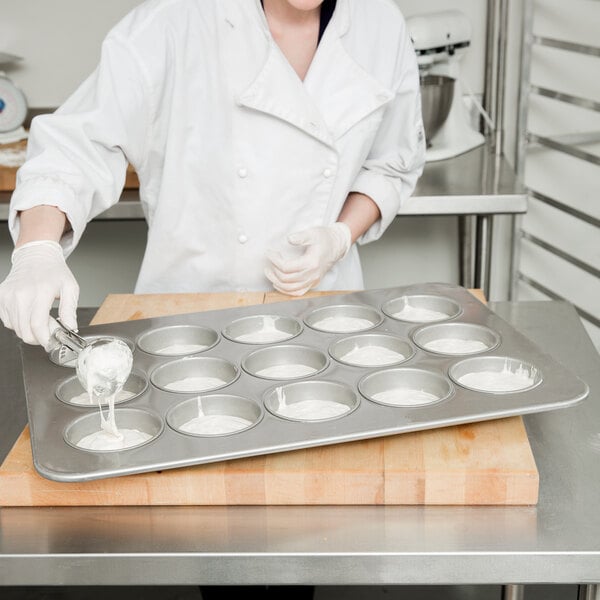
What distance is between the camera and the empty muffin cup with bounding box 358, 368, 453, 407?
134cm

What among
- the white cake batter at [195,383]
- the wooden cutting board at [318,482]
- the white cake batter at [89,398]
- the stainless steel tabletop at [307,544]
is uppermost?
the white cake batter at [89,398]

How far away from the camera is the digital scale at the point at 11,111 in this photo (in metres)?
2.99

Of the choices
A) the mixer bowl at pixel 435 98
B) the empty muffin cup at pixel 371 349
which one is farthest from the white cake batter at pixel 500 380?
the mixer bowl at pixel 435 98

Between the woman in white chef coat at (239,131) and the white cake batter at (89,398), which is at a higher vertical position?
the woman in white chef coat at (239,131)

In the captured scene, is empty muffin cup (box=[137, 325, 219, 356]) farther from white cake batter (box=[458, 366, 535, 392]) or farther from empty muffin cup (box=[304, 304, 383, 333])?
white cake batter (box=[458, 366, 535, 392])

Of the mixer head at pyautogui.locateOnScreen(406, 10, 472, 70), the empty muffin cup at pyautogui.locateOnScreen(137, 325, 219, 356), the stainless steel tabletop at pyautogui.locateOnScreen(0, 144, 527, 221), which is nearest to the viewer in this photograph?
the empty muffin cup at pyautogui.locateOnScreen(137, 325, 219, 356)

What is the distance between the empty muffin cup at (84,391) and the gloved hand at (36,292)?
0.07 m

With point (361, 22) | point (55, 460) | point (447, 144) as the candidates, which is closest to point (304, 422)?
point (55, 460)

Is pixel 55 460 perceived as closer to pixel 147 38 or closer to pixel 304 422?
pixel 304 422

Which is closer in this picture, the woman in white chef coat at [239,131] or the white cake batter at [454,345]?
the white cake batter at [454,345]

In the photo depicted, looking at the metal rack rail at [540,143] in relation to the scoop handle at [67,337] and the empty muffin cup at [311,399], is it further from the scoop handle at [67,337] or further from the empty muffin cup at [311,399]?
the scoop handle at [67,337]

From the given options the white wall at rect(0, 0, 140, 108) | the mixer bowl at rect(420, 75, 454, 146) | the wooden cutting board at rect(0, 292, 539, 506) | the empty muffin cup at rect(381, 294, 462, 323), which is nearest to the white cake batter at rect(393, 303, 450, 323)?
the empty muffin cup at rect(381, 294, 462, 323)

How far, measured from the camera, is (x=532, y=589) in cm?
221

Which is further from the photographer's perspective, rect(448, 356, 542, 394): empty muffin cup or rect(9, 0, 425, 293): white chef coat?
rect(9, 0, 425, 293): white chef coat
